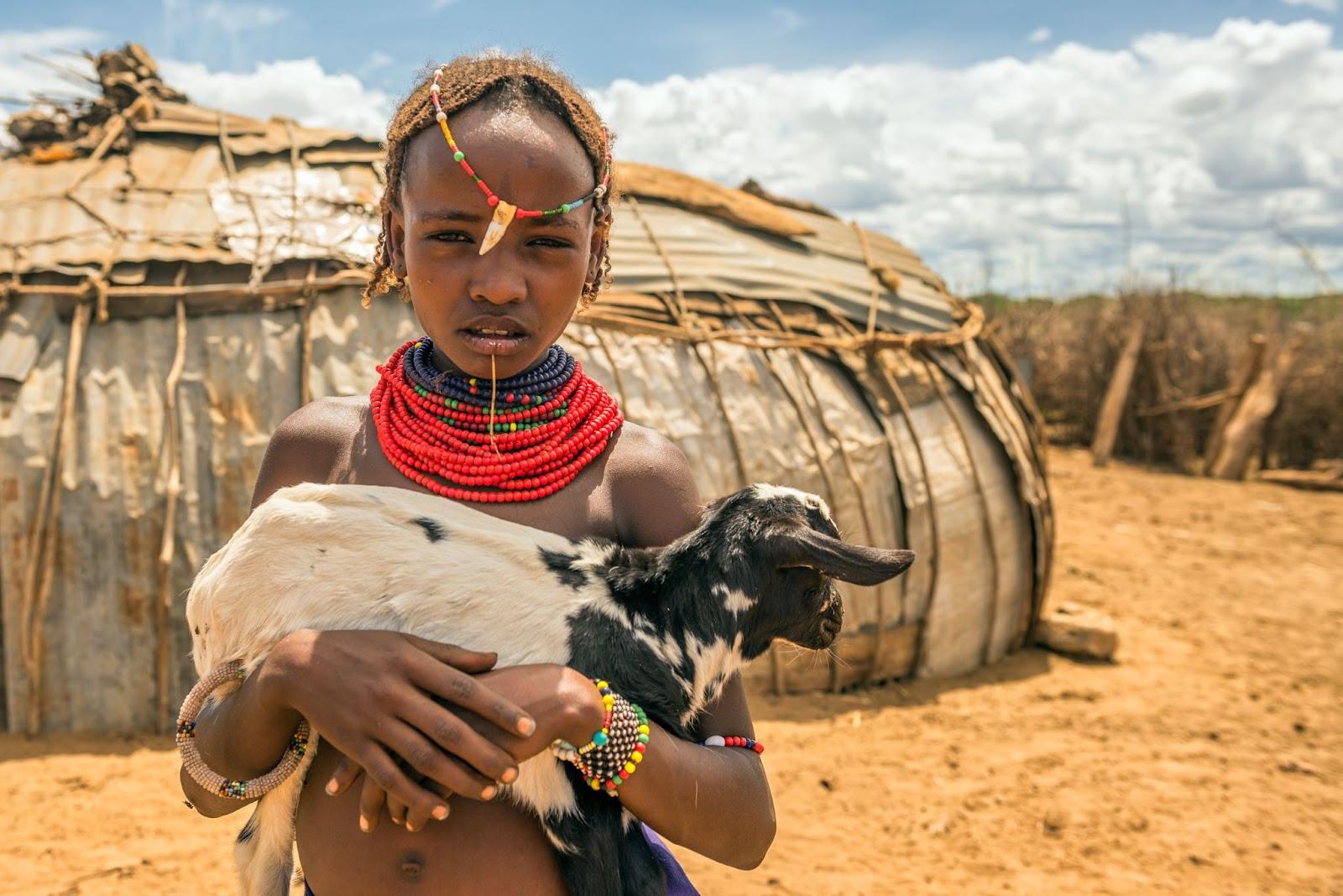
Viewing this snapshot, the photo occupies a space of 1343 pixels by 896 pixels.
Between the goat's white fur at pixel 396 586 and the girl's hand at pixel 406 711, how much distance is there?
85 mm

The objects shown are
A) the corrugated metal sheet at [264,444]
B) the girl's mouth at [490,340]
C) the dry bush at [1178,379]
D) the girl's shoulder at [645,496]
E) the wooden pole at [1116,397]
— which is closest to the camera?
the girl's mouth at [490,340]

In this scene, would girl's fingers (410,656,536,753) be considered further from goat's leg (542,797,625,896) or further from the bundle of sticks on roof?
the bundle of sticks on roof

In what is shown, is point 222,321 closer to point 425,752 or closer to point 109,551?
point 109,551

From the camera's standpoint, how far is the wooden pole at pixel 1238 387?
11.8 meters

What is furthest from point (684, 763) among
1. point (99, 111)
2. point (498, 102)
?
point (99, 111)

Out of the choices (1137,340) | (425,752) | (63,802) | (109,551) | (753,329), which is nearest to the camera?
(425,752)

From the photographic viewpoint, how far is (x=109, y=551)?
4.18 metres

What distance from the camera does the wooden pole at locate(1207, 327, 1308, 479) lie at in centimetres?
1185

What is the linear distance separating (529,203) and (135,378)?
3.52 m

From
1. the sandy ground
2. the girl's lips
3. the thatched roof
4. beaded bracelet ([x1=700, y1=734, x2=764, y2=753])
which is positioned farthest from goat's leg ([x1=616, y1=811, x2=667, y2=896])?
the thatched roof

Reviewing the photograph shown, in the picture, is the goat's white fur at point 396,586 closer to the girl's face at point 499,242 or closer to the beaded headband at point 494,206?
the girl's face at point 499,242

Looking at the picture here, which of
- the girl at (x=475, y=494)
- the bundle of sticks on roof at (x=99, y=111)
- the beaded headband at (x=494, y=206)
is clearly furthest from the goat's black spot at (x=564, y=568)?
the bundle of sticks on roof at (x=99, y=111)

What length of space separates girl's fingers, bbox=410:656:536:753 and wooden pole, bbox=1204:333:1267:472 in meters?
12.5

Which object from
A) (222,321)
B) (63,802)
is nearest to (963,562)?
(222,321)
